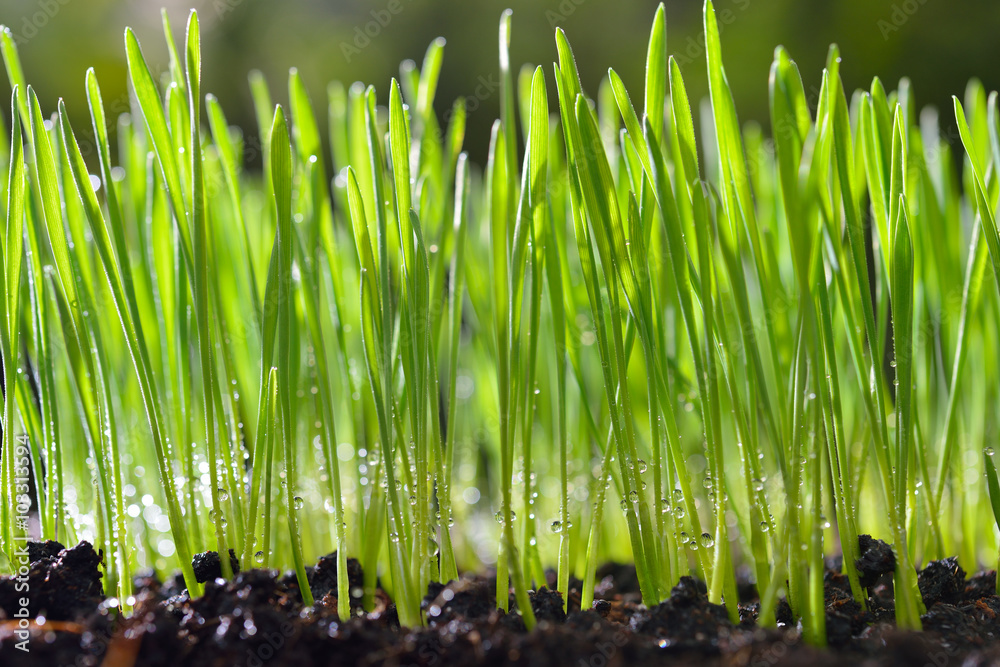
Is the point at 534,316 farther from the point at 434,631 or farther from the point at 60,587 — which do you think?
the point at 60,587

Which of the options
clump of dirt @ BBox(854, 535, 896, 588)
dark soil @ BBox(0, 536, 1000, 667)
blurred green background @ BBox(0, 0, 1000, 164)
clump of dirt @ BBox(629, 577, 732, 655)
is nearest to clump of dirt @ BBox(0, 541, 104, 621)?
dark soil @ BBox(0, 536, 1000, 667)

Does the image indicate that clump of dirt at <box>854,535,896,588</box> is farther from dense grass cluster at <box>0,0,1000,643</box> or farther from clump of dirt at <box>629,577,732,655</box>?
clump of dirt at <box>629,577,732,655</box>

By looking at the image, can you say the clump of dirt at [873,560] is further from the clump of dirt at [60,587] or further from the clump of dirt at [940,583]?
the clump of dirt at [60,587]

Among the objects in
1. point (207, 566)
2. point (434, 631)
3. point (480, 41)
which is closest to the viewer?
point (434, 631)

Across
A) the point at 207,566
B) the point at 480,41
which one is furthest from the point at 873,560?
the point at 480,41

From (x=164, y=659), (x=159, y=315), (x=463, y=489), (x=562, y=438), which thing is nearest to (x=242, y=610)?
(x=164, y=659)

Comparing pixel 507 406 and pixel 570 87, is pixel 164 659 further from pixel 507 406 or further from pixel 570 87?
pixel 570 87
